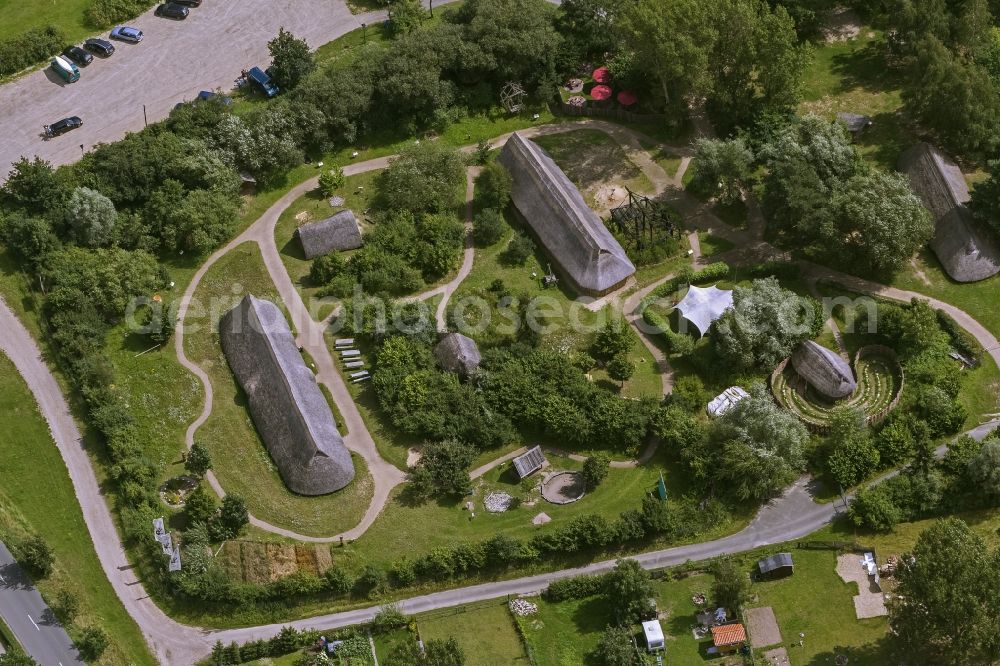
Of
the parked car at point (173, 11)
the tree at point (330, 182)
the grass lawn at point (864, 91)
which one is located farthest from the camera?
the parked car at point (173, 11)

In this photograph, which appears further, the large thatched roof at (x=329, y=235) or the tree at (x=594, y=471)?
the large thatched roof at (x=329, y=235)

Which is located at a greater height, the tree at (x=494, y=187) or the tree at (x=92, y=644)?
the tree at (x=494, y=187)

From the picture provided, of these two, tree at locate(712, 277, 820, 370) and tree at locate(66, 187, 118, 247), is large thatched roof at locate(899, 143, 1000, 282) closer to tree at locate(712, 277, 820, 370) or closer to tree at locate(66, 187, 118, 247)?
tree at locate(712, 277, 820, 370)

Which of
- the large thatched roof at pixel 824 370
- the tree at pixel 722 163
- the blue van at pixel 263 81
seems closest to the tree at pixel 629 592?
the large thatched roof at pixel 824 370

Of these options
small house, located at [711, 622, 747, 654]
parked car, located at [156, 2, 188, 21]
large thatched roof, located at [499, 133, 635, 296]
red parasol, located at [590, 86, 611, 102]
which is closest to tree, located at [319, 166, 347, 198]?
large thatched roof, located at [499, 133, 635, 296]

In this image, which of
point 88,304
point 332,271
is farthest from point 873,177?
point 88,304

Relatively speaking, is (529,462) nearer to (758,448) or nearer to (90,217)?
(758,448)

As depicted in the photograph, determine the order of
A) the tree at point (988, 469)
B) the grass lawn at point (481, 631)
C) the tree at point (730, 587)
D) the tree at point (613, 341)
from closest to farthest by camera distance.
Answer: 1. the tree at point (730, 587)
2. the grass lawn at point (481, 631)
3. the tree at point (988, 469)
4. the tree at point (613, 341)

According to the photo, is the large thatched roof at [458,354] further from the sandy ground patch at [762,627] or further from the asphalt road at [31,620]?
the asphalt road at [31,620]
